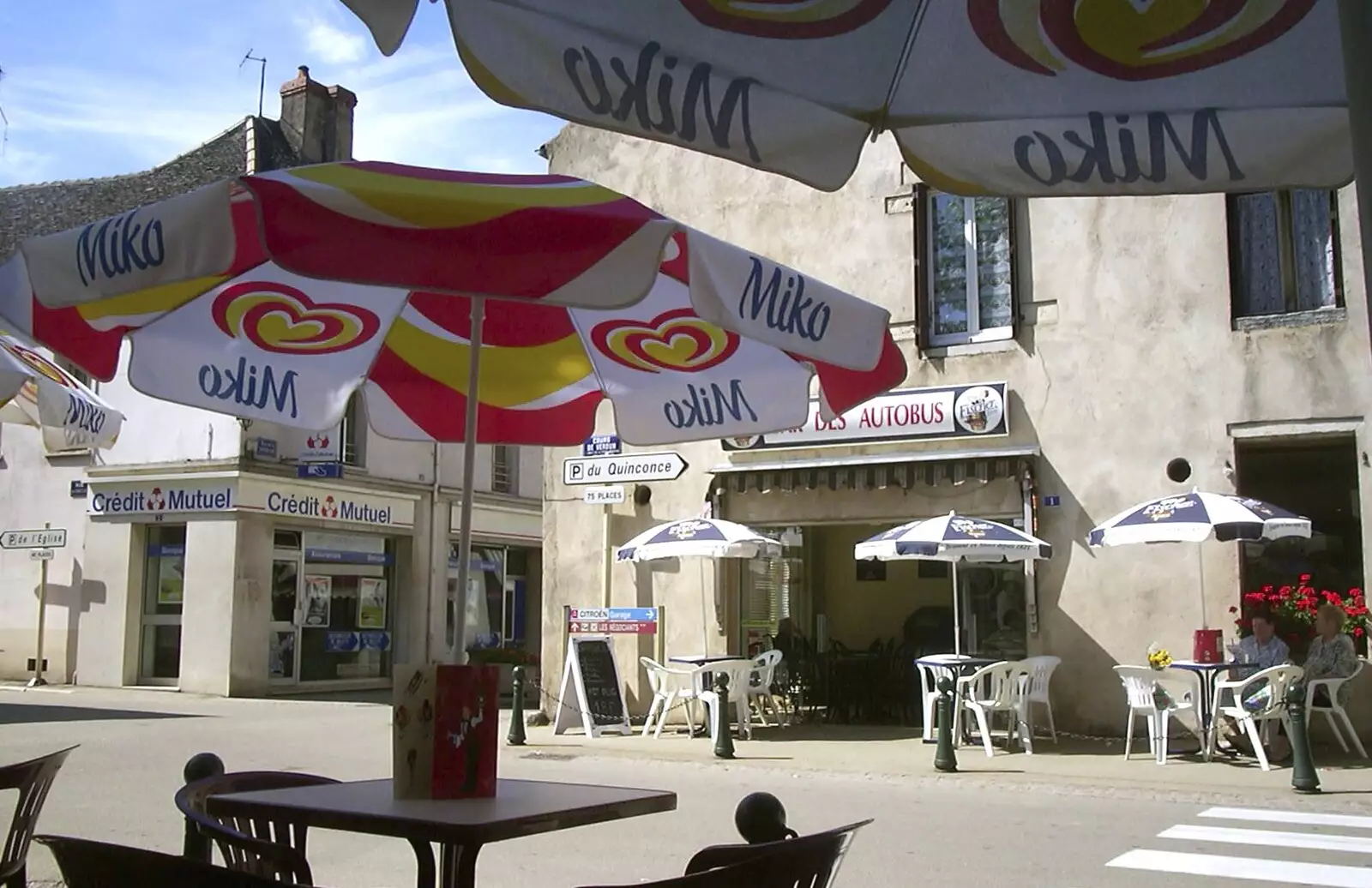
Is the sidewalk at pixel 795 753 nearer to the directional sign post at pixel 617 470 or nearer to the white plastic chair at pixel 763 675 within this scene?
the white plastic chair at pixel 763 675

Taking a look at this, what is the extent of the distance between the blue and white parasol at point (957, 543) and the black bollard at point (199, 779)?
9.68 metres

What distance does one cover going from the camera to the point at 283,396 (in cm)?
514

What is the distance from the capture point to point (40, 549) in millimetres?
23141

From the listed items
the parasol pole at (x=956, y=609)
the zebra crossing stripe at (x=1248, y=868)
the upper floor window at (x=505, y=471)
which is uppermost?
the upper floor window at (x=505, y=471)

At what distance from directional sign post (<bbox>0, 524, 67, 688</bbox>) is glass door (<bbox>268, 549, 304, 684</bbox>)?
4.11 meters

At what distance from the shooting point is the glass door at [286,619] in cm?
2264

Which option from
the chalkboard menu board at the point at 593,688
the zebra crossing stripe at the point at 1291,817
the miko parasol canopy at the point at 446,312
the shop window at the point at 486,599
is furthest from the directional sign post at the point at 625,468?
the shop window at the point at 486,599

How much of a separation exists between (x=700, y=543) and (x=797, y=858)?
463 inches

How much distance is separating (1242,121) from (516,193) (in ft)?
6.07

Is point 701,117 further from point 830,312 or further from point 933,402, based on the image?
point 933,402

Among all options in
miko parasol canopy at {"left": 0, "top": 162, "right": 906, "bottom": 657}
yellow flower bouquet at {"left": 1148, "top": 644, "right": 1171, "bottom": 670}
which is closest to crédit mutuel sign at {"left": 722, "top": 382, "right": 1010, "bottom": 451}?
yellow flower bouquet at {"left": 1148, "top": 644, "right": 1171, "bottom": 670}

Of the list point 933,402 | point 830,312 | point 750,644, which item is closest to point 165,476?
point 750,644

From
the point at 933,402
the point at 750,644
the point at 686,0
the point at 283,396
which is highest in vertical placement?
the point at 933,402

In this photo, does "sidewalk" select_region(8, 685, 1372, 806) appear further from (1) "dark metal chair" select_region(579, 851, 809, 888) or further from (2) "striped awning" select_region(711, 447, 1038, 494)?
(1) "dark metal chair" select_region(579, 851, 809, 888)
